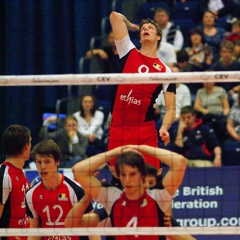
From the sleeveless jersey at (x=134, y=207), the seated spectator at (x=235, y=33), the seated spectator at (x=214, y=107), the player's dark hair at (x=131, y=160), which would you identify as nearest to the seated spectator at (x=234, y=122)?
the seated spectator at (x=214, y=107)

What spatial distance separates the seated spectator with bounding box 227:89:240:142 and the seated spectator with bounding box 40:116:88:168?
230 cm

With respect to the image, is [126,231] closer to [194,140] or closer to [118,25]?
[118,25]

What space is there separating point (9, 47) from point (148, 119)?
311 inches

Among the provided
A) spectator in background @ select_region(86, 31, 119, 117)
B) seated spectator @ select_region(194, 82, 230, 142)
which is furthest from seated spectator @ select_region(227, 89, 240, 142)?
spectator in background @ select_region(86, 31, 119, 117)

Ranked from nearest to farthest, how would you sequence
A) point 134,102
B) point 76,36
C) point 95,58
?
1. point 134,102
2. point 95,58
3. point 76,36

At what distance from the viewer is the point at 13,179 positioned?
6906 mm

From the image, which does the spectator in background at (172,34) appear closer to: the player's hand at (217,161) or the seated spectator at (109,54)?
the seated spectator at (109,54)

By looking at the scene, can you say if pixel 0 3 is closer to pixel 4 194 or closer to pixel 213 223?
pixel 213 223

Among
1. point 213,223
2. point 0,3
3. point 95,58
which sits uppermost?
point 0,3

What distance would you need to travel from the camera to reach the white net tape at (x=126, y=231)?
19.1 feet

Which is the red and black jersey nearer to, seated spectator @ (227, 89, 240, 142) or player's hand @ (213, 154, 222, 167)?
player's hand @ (213, 154, 222, 167)

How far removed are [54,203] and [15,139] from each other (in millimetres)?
742

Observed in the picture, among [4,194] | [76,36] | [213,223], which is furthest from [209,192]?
[76,36]

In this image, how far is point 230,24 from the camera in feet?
46.2
